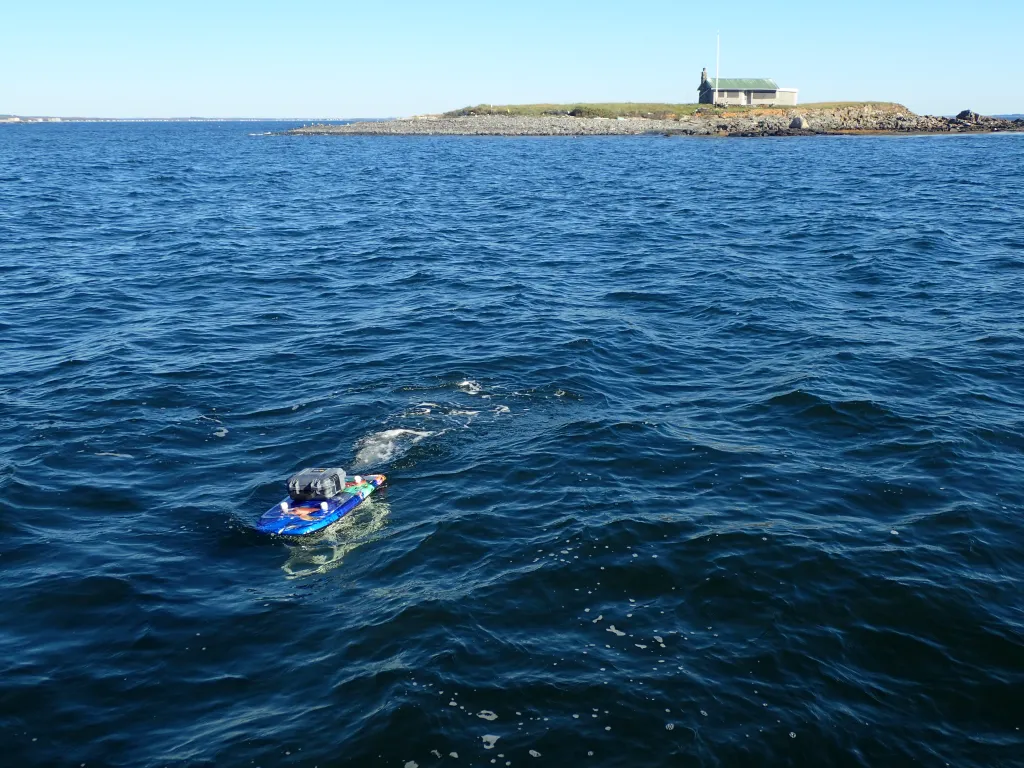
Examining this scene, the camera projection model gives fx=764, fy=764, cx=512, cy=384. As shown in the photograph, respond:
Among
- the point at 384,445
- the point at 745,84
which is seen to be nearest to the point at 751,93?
the point at 745,84

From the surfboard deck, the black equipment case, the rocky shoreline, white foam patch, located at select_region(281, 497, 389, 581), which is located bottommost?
white foam patch, located at select_region(281, 497, 389, 581)

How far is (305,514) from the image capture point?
55.7ft

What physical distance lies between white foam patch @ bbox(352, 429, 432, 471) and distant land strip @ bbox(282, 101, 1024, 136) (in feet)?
473

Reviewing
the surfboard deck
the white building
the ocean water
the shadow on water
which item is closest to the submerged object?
the surfboard deck

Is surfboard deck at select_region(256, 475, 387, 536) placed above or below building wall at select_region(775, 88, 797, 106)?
below

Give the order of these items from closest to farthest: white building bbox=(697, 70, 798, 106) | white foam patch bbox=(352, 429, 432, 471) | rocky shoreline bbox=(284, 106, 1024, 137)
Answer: white foam patch bbox=(352, 429, 432, 471), rocky shoreline bbox=(284, 106, 1024, 137), white building bbox=(697, 70, 798, 106)

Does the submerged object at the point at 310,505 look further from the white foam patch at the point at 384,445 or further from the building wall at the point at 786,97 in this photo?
the building wall at the point at 786,97

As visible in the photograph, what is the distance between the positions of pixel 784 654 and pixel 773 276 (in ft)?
93.8

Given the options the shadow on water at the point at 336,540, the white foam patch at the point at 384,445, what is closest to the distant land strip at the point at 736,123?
the white foam patch at the point at 384,445

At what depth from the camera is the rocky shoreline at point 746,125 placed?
15175 centimetres

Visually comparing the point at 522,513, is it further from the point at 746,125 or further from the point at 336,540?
the point at 746,125

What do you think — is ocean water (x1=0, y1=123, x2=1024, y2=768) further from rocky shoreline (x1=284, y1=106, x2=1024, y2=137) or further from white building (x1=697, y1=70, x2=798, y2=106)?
white building (x1=697, y1=70, x2=798, y2=106)

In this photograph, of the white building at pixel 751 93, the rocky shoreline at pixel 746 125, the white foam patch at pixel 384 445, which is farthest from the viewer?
the white building at pixel 751 93

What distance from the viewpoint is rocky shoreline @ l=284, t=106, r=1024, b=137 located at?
498ft
